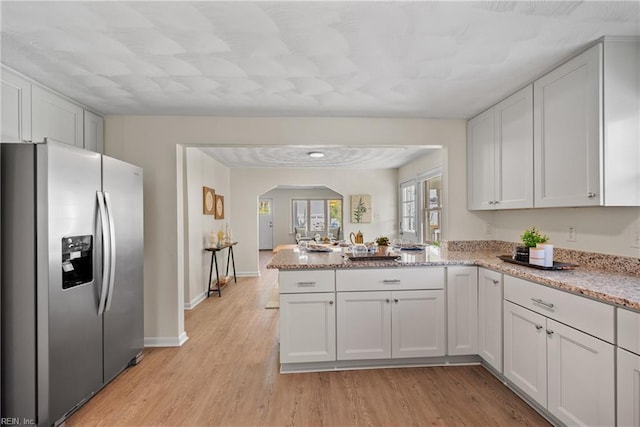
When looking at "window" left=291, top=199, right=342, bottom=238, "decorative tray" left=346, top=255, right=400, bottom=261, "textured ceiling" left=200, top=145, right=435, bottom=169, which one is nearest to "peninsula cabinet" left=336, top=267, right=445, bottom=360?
"decorative tray" left=346, top=255, right=400, bottom=261

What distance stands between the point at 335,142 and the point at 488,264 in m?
1.76

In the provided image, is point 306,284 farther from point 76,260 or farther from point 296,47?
point 296,47

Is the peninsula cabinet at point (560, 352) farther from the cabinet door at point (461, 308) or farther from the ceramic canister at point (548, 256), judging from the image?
the cabinet door at point (461, 308)

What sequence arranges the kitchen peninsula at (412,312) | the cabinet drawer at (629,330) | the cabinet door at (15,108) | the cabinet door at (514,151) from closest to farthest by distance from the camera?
the cabinet drawer at (629,330)
the cabinet door at (15,108)
the kitchen peninsula at (412,312)
the cabinet door at (514,151)

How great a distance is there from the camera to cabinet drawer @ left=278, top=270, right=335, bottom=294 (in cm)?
256

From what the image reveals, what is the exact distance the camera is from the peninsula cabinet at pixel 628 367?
4.57ft

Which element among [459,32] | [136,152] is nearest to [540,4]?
[459,32]

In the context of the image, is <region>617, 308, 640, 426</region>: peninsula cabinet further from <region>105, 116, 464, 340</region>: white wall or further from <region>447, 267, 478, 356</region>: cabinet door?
<region>105, 116, 464, 340</region>: white wall

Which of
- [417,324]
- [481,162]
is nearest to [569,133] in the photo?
[481,162]

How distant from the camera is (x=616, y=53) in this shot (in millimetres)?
1853

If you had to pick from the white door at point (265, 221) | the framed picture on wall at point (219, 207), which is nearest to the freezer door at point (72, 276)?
the framed picture on wall at point (219, 207)

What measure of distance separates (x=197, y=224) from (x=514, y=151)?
13.5 feet

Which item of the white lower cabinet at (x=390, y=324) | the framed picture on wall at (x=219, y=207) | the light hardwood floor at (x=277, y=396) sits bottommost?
the light hardwood floor at (x=277, y=396)

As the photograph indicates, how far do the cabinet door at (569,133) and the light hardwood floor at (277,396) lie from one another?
145 cm
